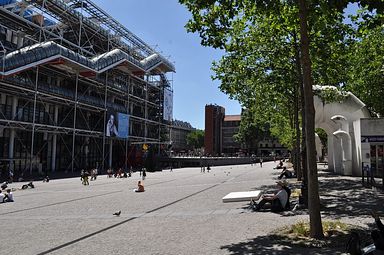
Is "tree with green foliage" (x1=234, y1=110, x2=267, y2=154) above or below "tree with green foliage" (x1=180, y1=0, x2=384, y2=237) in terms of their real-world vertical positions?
above

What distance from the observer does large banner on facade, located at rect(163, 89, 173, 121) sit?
262 feet

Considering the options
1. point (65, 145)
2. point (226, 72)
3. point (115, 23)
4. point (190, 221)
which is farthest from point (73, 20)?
point (190, 221)

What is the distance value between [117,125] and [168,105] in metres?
24.8

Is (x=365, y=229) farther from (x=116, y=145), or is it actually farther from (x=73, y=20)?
(x=116, y=145)

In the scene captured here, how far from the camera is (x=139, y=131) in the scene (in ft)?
238

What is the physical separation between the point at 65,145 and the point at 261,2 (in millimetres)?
45794

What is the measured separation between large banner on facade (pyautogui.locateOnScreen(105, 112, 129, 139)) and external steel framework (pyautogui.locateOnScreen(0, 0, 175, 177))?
476 mm

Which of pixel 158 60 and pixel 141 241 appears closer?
pixel 141 241

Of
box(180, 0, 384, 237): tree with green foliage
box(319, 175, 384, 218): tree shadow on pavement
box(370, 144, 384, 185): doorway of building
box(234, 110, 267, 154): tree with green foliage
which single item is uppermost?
box(234, 110, 267, 154): tree with green foliage

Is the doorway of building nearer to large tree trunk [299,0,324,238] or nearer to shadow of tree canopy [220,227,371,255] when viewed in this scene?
shadow of tree canopy [220,227,371,255]

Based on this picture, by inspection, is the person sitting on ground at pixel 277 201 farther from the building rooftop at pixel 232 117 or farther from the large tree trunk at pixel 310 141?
the building rooftop at pixel 232 117

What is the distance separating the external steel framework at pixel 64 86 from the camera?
41.4 m

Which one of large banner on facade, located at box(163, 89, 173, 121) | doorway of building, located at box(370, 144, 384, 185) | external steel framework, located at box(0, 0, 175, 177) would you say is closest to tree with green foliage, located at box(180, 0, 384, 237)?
doorway of building, located at box(370, 144, 384, 185)

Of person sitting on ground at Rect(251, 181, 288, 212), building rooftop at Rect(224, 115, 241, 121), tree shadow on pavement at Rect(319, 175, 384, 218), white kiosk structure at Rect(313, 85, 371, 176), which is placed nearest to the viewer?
tree shadow on pavement at Rect(319, 175, 384, 218)
